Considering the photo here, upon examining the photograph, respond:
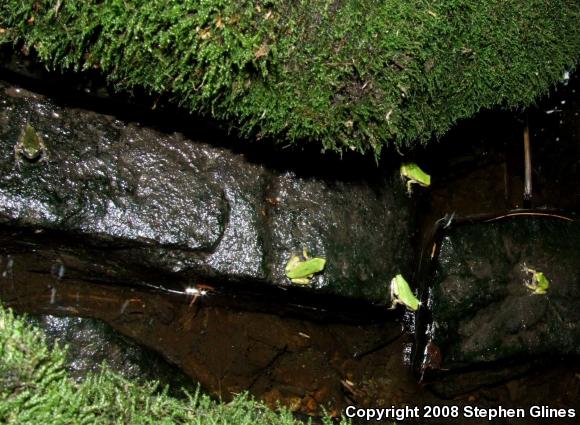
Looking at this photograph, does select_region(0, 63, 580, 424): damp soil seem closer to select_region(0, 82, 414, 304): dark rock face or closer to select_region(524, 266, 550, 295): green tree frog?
select_region(0, 82, 414, 304): dark rock face

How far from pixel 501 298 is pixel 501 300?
0.02 metres

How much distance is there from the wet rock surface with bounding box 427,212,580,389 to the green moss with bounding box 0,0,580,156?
1503 millimetres

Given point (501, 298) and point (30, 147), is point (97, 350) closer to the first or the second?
point (30, 147)

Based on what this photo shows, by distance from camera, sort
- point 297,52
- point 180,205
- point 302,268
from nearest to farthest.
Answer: point 297,52 < point 180,205 < point 302,268

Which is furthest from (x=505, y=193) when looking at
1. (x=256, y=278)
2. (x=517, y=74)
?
(x=256, y=278)

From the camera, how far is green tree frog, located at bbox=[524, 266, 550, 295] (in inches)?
153

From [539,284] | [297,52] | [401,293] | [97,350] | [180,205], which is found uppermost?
[297,52]

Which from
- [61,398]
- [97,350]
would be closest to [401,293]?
[97,350]

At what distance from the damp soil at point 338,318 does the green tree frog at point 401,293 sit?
0.18 meters

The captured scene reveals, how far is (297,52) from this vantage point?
220 centimetres

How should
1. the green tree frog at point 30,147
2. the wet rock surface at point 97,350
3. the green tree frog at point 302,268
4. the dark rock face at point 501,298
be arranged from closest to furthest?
the green tree frog at point 30,147, the wet rock surface at point 97,350, the green tree frog at point 302,268, the dark rock face at point 501,298

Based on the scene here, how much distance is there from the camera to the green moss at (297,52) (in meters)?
2.07

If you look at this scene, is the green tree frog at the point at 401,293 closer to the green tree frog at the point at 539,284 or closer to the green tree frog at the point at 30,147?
the green tree frog at the point at 539,284

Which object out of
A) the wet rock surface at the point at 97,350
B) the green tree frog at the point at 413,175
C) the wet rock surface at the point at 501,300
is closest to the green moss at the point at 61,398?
the wet rock surface at the point at 97,350
